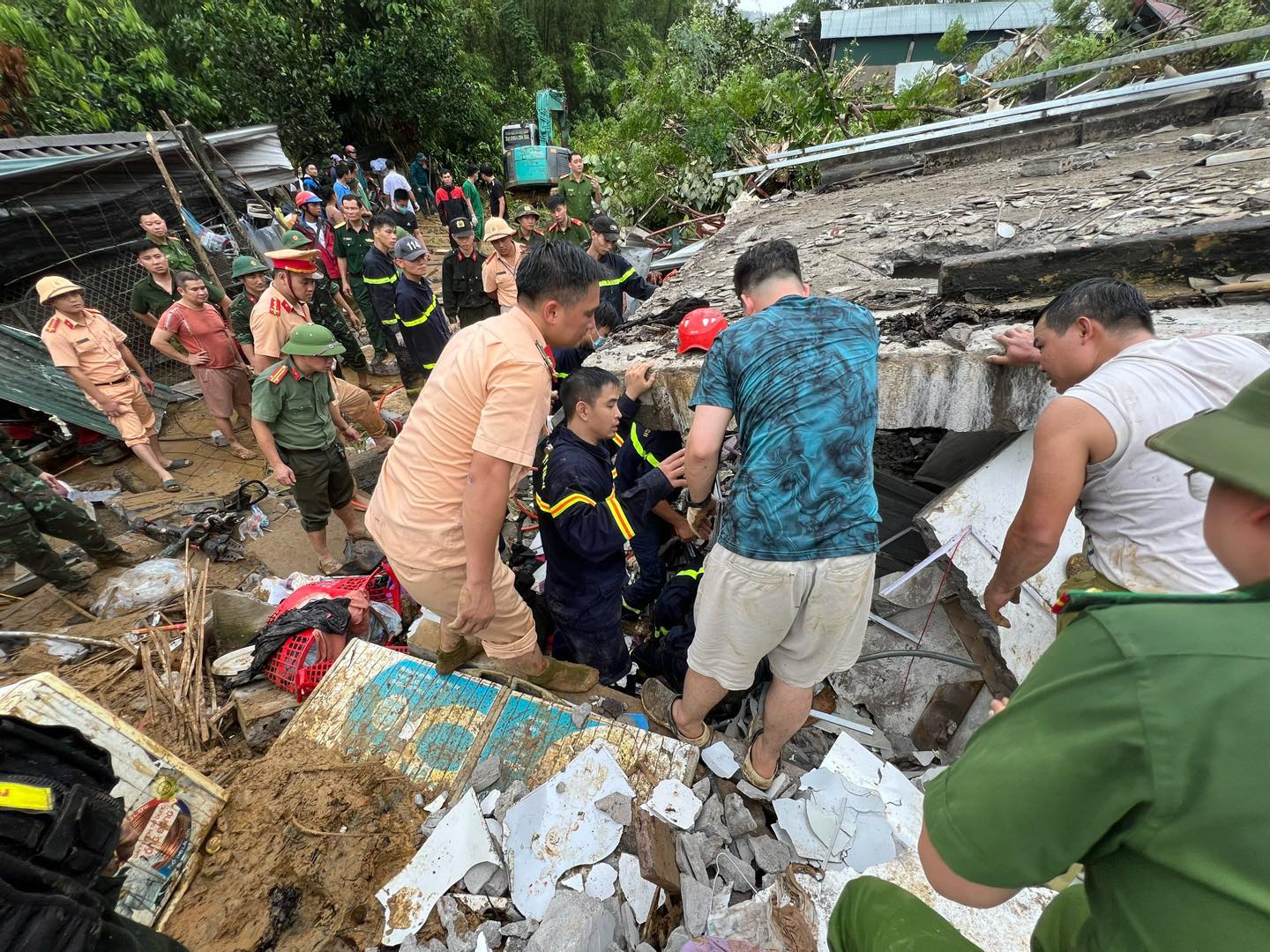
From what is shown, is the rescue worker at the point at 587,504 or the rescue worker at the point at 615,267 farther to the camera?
the rescue worker at the point at 615,267

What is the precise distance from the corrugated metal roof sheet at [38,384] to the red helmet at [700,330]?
591cm

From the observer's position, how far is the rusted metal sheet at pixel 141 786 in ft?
6.09

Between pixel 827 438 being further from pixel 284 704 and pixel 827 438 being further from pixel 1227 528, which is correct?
pixel 284 704

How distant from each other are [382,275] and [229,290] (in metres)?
3.51

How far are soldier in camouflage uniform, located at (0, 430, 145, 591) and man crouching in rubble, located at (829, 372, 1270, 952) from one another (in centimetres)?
513

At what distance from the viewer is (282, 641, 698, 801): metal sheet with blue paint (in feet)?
7.32

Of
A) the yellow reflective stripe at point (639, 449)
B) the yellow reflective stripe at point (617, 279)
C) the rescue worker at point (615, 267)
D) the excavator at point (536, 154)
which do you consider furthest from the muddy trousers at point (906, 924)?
the excavator at point (536, 154)

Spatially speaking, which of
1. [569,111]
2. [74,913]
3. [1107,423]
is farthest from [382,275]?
[569,111]

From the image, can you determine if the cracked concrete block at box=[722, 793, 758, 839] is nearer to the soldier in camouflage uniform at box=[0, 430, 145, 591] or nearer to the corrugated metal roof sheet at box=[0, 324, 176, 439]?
the soldier in camouflage uniform at box=[0, 430, 145, 591]

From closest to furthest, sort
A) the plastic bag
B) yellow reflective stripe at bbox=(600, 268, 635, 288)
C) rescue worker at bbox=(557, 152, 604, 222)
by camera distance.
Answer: the plastic bag → yellow reflective stripe at bbox=(600, 268, 635, 288) → rescue worker at bbox=(557, 152, 604, 222)

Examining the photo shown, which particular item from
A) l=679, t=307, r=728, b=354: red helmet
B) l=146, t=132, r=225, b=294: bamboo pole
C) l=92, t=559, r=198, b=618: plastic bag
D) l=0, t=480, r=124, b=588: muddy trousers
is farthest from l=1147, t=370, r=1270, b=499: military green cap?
l=146, t=132, r=225, b=294: bamboo pole

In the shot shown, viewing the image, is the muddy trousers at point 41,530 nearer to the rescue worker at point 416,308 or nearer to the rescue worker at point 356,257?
the rescue worker at point 416,308

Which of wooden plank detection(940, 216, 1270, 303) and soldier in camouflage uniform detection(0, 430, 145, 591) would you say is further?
soldier in camouflage uniform detection(0, 430, 145, 591)

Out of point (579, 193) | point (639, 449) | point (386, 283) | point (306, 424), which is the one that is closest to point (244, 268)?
point (386, 283)
